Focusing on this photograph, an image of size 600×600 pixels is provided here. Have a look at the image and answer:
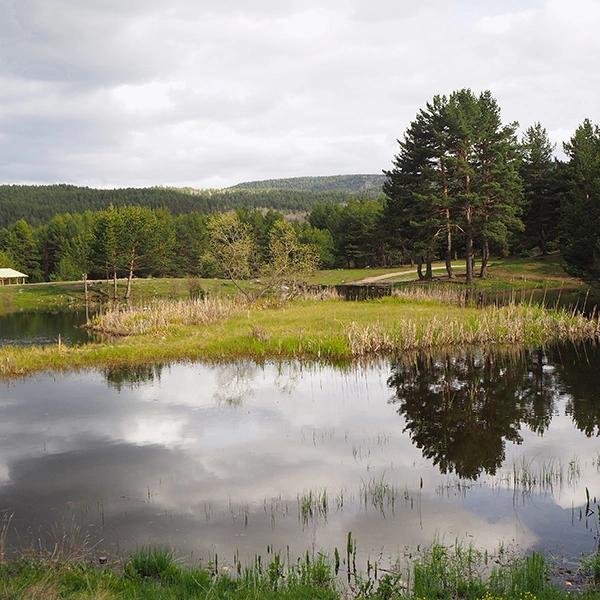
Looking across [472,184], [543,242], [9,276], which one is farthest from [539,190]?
[9,276]

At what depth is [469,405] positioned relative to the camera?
67.5ft

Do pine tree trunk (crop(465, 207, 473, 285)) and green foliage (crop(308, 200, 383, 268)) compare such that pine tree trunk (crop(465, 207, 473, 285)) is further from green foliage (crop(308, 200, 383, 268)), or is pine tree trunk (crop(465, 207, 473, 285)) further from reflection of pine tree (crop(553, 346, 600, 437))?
green foliage (crop(308, 200, 383, 268))

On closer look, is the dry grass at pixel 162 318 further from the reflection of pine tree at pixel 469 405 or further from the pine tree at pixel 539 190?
the pine tree at pixel 539 190

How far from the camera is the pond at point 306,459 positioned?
37.6 ft

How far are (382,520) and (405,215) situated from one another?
51.5 m

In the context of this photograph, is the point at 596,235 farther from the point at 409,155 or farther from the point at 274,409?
the point at 274,409

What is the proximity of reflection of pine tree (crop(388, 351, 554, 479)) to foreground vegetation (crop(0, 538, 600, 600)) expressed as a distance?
4954mm

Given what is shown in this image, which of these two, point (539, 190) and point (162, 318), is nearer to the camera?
point (162, 318)

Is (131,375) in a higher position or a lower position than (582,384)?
higher

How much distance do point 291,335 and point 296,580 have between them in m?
22.4

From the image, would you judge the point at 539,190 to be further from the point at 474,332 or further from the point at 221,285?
the point at 474,332

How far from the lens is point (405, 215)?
2405 inches

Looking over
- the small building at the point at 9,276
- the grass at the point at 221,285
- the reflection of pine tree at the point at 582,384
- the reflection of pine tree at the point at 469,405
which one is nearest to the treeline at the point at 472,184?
the grass at the point at 221,285

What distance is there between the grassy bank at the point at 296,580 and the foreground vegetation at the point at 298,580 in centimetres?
1
